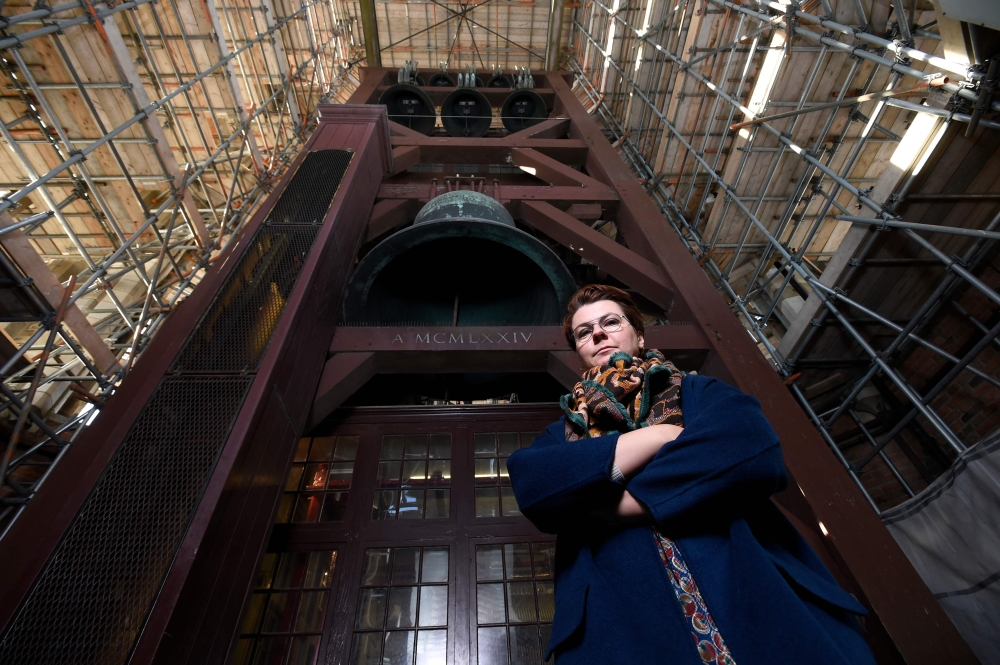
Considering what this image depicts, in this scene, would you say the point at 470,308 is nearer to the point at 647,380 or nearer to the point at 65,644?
the point at 647,380

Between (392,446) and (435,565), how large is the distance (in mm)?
771

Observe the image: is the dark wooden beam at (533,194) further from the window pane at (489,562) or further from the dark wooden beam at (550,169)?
the window pane at (489,562)

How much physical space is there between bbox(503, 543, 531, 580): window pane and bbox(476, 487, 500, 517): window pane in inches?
7.8

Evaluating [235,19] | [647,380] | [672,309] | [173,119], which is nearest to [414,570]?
[647,380]

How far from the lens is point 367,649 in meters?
2.21

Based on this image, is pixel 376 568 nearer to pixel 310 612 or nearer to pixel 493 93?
pixel 310 612

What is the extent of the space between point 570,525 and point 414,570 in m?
1.53

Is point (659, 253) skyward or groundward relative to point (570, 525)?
groundward

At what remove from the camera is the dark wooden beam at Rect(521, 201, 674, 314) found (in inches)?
129

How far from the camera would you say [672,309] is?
3.20 m

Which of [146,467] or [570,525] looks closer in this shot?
[570,525]

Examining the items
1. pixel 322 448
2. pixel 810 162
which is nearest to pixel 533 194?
pixel 810 162

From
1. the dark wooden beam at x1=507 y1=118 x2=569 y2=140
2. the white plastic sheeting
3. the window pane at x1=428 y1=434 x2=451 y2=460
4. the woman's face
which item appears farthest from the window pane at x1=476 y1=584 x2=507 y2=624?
the dark wooden beam at x1=507 y1=118 x2=569 y2=140

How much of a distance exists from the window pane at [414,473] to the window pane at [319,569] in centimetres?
54
